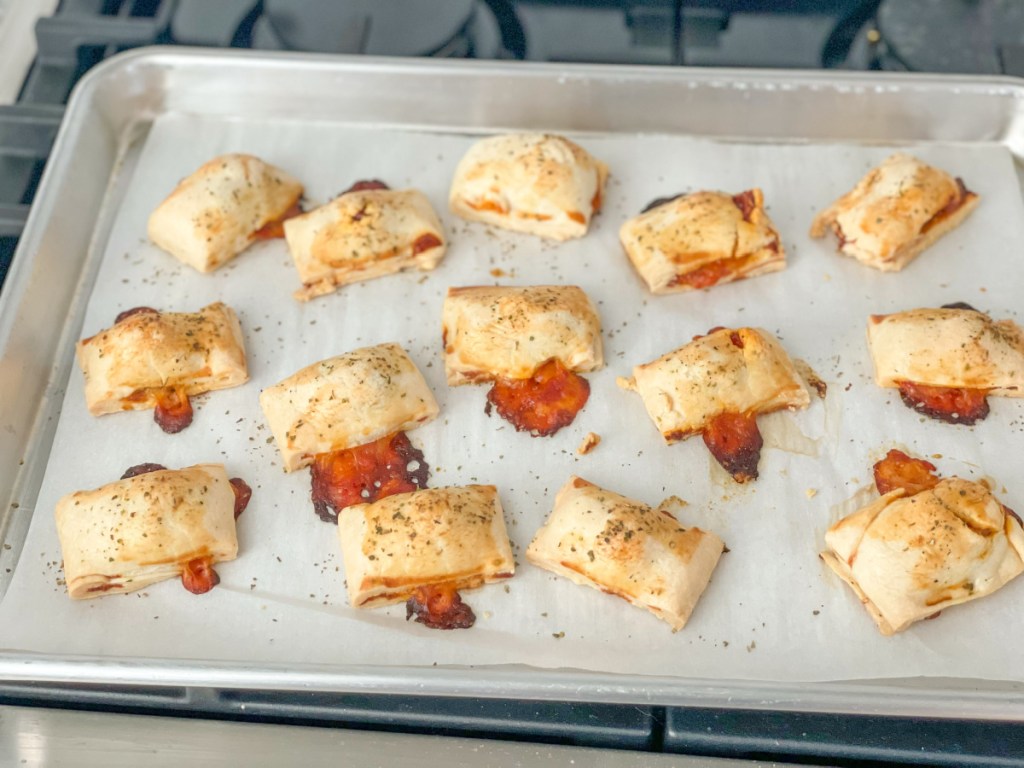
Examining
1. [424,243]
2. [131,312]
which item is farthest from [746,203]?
[131,312]

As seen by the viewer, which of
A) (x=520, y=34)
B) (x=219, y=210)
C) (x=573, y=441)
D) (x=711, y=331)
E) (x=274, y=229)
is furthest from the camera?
(x=520, y=34)

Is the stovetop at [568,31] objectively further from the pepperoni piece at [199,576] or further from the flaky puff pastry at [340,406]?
the pepperoni piece at [199,576]

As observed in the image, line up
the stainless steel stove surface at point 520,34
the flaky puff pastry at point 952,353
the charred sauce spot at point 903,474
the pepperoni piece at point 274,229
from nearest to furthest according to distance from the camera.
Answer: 1. the charred sauce spot at point 903,474
2. the flaky puff pastry at point 952,353
3. the pepperoni piece at point 274,229
4. the stainless steel stove surface at point 520,34

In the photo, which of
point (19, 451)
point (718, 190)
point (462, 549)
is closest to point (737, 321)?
point (718, 190)

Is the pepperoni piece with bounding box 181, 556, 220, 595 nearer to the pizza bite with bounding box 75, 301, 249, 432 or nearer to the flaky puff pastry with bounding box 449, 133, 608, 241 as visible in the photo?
the pizza bite with bounding box 75, 301, 249, 432

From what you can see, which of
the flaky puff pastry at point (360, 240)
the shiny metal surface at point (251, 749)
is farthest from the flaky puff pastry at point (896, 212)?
the shiny metal surface at point (251, 749)

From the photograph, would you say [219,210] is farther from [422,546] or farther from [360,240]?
[422,546]

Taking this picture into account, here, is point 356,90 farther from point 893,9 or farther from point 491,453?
point 893,9
